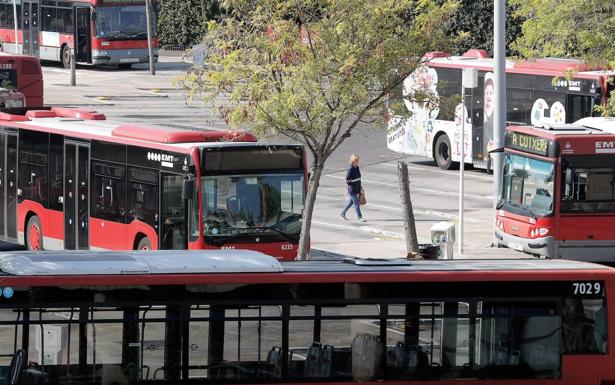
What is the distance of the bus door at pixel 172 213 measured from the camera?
72.8ft

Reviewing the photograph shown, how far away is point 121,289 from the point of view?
44.4ft

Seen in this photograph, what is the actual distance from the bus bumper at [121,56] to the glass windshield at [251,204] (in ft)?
120

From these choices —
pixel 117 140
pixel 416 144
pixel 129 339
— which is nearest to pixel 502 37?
pixel 117 140

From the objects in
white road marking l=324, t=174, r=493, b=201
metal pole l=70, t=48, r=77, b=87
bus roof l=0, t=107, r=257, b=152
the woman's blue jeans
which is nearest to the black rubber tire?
bus roof l=0, t=107, r=257, b=152

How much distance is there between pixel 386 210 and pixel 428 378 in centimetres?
1813

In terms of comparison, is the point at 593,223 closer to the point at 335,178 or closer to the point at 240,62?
the point at 240,62

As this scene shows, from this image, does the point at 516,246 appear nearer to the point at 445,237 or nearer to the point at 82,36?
the point at 445,237

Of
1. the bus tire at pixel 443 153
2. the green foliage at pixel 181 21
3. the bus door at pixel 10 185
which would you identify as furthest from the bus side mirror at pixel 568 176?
the green foliage at pixel 181 21

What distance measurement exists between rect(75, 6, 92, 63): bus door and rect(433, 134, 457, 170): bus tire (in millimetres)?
21845

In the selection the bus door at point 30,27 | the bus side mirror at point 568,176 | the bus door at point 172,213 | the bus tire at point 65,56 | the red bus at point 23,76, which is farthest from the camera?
the bus door at point 30,27

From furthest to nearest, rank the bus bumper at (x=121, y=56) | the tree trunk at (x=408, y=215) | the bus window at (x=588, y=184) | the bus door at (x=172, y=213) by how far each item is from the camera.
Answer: the bus bumper at (x=121, y=56), the bus window at (x=588, y=184), the tree trunk at (x=408, y=215), the bus door at (x=172, y=213)

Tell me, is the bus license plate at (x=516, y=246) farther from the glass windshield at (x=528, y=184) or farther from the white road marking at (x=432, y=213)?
the white road marking at (x=432, y=213)

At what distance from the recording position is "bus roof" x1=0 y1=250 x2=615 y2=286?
13.4 meters

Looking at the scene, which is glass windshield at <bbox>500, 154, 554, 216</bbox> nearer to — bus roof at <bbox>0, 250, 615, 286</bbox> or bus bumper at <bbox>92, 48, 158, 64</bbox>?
bus roof at <bbox>0, 250, 615, 286</bbox>
